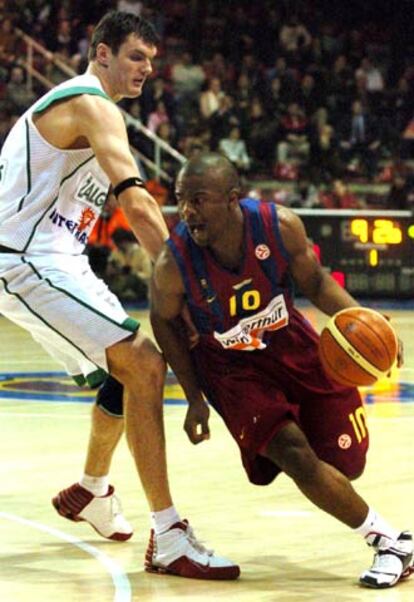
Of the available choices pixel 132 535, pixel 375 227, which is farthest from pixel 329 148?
pixel 132 535

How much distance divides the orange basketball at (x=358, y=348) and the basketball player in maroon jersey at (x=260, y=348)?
202 mm

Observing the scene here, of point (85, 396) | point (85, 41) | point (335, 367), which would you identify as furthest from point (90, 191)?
point (85, 41)

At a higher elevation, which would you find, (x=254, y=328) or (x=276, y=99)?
(x=254, y=328)

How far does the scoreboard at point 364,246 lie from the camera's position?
17688 millimetres

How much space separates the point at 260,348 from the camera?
18.8 feet

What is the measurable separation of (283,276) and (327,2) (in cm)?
1983

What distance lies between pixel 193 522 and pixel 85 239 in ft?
4.09

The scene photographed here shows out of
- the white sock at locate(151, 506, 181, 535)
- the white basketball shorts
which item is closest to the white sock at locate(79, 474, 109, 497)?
the white basketball shorts

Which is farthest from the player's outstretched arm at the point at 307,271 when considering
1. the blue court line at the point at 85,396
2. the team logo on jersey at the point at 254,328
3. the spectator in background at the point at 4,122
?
the spectator in background at the point at 4,122

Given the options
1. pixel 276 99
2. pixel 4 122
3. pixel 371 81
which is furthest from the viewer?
pixel 371 81

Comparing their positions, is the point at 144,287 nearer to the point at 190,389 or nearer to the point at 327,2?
the point at 327,2

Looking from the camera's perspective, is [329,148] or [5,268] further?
[329,148]

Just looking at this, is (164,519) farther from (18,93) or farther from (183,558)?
(18,93)

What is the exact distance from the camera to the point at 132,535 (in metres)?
6.25
